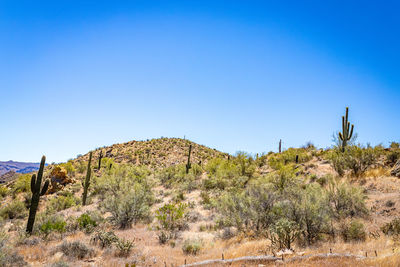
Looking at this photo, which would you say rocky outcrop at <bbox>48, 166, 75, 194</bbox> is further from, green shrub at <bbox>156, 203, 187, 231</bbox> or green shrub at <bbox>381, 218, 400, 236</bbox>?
green shrub at <bbox>381, 218, 400, 236</bbox>

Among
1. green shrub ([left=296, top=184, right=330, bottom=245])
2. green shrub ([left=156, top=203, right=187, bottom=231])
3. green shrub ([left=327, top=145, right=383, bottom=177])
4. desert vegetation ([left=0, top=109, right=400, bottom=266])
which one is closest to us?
desert vegetation ([left=0, top=109, right=400, bottom=266])

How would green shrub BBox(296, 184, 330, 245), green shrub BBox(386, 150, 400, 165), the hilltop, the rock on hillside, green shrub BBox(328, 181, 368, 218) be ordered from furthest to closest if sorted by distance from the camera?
the rock on hillside
green shrub BBox(386, 150, 400, 165)
green shrub BBox(328, 181, 368, 218)
green shrub BBox(296, 184, 330, 245)
the hilltop

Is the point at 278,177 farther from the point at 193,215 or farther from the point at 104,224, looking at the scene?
the point at 104,224

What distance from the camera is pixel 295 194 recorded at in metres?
10.1

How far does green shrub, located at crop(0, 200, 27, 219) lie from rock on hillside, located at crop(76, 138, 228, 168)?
21479 millimetres

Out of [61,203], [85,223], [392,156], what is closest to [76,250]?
[85,223]

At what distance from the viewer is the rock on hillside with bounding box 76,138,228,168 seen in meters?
43.5

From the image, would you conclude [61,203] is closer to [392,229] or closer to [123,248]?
[123,248]

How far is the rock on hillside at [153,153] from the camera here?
4350 cm

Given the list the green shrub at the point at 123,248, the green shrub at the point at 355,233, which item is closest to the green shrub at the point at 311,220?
the green shrub at the point at 355,233

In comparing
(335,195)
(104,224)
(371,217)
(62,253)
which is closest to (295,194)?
(335,195)

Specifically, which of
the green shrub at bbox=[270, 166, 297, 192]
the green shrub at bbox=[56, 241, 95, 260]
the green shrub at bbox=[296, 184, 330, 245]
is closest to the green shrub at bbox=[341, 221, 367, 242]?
the green shrub at bbox=[296, 184, 330, 245]

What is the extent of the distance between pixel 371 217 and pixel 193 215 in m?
8.46

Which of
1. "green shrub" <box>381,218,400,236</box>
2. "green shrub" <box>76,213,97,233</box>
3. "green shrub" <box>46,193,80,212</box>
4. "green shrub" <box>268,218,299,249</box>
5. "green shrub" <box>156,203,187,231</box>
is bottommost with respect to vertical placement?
"green shrub" <box>46,193,80,212</box>
